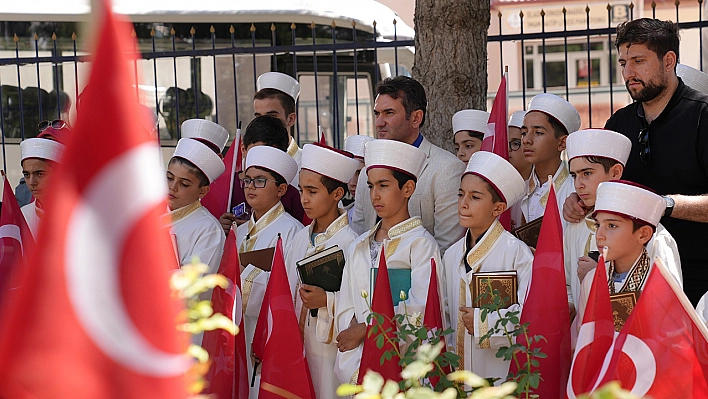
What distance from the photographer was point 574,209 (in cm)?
401

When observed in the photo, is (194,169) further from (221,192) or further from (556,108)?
(556,108)

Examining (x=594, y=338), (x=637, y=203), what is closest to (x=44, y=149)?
(x=637, y=203)

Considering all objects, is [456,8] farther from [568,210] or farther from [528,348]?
[528,348]

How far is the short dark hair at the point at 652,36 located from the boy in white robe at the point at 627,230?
74 centimetres

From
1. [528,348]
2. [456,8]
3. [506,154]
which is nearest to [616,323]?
[528,348]

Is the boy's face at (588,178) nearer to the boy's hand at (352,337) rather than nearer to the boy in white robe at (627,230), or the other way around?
the boy in white robe at (627,230)

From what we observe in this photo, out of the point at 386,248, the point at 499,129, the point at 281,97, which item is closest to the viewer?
the point at 386,248

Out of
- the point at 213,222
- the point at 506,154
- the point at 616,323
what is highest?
the point at 506,154

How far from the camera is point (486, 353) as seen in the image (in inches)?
151

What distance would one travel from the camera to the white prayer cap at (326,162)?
14.8 feet

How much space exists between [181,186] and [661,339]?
2.84 metres

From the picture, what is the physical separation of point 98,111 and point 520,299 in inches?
95.9

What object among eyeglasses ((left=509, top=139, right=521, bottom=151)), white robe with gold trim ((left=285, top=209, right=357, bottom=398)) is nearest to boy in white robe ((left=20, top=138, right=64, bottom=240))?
white robe with gold trim ((left=285, top=209, right=357, bottom=398))

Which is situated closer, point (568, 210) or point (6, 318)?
point (6, 318)
